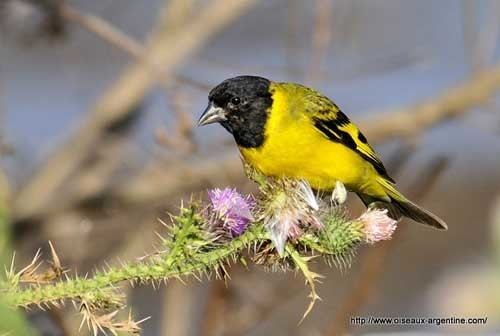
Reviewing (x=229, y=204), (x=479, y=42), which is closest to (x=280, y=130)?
(x=479, y=42)

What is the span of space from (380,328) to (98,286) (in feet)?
8.55

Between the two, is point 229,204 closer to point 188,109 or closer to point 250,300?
point 250,300

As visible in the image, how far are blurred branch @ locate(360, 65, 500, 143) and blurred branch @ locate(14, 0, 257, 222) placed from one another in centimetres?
90

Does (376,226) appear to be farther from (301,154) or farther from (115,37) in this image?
(115,37)

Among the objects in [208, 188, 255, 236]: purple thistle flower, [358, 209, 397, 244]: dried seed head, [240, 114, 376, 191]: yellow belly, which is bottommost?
[240, 114, 376, 191]: yellow belly

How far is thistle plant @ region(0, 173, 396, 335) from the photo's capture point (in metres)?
1.58

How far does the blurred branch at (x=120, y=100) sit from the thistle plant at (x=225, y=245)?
2655 millimetres

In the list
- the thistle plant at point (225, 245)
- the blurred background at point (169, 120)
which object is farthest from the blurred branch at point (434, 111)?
the thistle plant at point (225, 245)

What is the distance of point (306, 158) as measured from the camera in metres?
3.39

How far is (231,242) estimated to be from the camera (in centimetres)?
175

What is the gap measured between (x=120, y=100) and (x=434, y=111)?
1581 millimetres

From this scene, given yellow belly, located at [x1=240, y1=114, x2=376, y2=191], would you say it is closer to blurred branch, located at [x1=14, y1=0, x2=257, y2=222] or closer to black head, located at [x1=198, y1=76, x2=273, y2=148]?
black head, located at [x1=198, y1=76, x2=273, y2=148]

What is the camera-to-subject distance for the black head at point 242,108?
343cm

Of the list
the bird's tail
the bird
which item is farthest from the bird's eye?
the bird's tail
